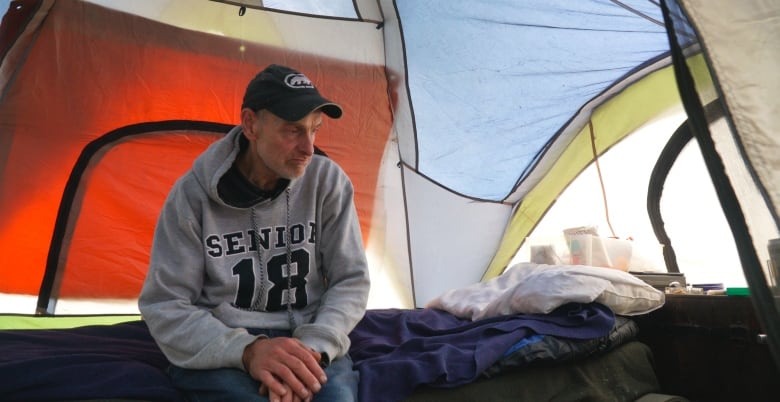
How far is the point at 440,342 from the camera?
1.57 metres

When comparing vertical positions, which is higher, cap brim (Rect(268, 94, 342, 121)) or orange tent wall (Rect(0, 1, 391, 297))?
orange tent wall (Rect(0, 1, 391, 297))

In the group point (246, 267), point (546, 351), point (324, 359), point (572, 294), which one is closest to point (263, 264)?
point (246, 267)

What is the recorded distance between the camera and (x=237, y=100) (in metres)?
2.56

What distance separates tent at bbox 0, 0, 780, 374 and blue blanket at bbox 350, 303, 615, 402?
83 centimetres

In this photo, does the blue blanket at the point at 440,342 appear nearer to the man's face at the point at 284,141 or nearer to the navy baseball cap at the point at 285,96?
the man's face at the point at 284,141

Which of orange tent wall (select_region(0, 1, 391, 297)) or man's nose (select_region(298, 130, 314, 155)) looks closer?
man's nose (select_region(298, 130, 314, 155))

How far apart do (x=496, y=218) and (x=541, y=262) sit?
57cm

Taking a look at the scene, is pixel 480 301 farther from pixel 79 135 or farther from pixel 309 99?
pixel 79 135

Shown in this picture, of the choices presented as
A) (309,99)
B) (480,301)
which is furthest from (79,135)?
(480,301)

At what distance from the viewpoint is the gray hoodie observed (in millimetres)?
1224

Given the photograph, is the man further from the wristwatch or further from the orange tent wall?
the orange tent wall

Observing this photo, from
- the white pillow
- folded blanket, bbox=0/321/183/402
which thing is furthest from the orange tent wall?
the white pillow

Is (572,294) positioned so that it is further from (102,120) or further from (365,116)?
(102,120)

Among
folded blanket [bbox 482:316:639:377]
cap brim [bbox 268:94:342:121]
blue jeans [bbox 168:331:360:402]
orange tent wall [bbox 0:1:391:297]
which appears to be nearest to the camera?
blue jeans [bbox 168:331:360:402]
